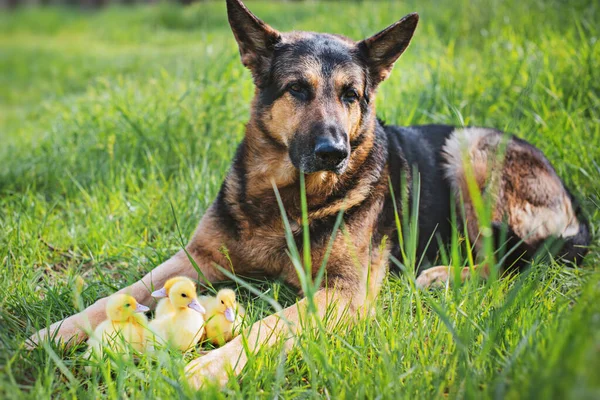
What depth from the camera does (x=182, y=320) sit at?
2.28 meters

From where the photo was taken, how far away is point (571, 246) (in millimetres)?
3080

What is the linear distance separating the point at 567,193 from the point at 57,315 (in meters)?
2.90

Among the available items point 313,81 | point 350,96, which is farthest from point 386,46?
point 313,81

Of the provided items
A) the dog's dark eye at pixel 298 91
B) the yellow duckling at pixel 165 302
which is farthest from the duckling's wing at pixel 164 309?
the dog's dark eye at pixel 298 91

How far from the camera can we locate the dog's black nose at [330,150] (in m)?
2.59

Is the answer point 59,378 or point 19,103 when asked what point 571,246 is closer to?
point 59,378

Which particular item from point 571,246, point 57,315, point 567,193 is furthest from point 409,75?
point 57,315

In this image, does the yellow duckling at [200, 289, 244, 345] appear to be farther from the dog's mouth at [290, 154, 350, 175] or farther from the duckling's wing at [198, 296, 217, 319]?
the dog's mouth at [290, 154, 350, 175]

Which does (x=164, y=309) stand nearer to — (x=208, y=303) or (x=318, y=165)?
(x=208, y=303)

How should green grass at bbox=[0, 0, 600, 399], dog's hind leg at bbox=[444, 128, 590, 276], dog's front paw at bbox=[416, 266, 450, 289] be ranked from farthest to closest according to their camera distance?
1. dog's hind leg at bbox=[444, 128, 590, 276]
2. dog's front paw at bbox=[416, 266, 450, 289]
3. green grass at bbox=[0, 0, 600, 399]

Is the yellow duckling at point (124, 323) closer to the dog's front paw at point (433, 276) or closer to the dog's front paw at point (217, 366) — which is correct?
the dog's front paw at point (217, 366)

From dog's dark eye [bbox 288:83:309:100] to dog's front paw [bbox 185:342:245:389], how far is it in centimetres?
132

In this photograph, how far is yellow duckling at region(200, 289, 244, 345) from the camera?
235cm

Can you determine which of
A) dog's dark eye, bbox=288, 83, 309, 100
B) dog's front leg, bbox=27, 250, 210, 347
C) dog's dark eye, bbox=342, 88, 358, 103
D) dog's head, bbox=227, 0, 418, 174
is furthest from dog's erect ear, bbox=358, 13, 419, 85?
dog's front leg, bbox=27, 250, 210, 347
